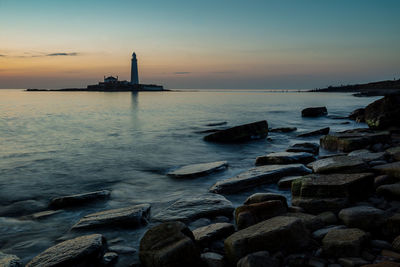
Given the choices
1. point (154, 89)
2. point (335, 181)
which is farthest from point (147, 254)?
point (154, 89)

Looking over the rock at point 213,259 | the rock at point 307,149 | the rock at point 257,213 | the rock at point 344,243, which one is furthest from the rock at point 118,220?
the rock at point 307,149

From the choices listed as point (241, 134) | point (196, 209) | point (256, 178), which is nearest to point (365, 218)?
point (196, 209)

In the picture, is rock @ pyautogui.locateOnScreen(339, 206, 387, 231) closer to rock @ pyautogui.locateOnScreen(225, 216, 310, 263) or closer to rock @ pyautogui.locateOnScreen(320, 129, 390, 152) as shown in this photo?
rock @ pyautogui.locateOnScreen(225, 216, 310, 263)

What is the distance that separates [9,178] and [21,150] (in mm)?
4635

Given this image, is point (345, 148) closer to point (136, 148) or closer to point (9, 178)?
point (136, 148)

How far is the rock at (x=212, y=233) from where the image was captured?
3.28 meters

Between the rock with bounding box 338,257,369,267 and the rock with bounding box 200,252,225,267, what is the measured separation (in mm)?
1027

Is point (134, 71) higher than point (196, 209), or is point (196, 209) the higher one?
point (134, 71)

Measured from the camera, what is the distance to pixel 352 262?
255 centimetres

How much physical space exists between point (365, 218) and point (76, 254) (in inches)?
117

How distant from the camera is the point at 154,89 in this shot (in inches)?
6029

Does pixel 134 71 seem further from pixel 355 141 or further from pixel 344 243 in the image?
pixel 344 243

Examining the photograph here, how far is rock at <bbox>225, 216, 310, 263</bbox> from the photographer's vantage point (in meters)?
2.82

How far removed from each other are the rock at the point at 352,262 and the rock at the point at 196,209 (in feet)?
6.12
